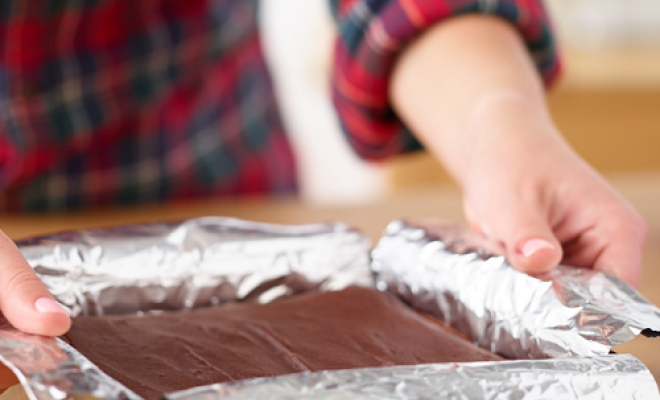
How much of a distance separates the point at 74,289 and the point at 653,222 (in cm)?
94

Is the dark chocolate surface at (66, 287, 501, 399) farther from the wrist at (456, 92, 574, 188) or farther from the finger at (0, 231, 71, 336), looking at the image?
the wrist at (456, 92, 574, 188)

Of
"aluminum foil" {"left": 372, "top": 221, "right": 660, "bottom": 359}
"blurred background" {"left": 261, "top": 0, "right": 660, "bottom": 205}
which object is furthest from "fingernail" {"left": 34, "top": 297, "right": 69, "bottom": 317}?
"blurred background" {"left": 261, "top": 0, "right": 660, "bottom": 205}

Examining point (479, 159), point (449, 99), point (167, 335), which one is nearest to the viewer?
point (167, 335)

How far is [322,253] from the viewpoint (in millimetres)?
812

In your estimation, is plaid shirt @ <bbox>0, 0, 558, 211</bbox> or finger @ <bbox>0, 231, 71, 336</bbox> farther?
plaid shirt @ <bbox>0, 0, 558, 211</bbox>

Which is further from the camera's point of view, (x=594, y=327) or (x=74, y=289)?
(x=74, y=289)

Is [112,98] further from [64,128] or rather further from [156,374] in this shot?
[156,374]

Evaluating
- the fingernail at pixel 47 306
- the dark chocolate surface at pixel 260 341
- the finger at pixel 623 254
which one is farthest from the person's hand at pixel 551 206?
the fingernail at pixel 47 306

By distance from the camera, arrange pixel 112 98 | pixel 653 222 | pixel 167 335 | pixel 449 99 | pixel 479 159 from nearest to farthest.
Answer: pixel 167 335
pixel 479 159
pixel 449 99
pixel 653 222
pixel 112 98

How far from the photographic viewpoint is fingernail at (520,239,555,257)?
646mm

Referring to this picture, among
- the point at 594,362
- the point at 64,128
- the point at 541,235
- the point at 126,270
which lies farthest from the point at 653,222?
the point at 64,128

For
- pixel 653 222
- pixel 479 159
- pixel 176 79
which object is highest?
pixel 176 79

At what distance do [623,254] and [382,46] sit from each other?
0.50m

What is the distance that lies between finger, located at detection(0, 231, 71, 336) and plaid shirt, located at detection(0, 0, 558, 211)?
2.19 feet
